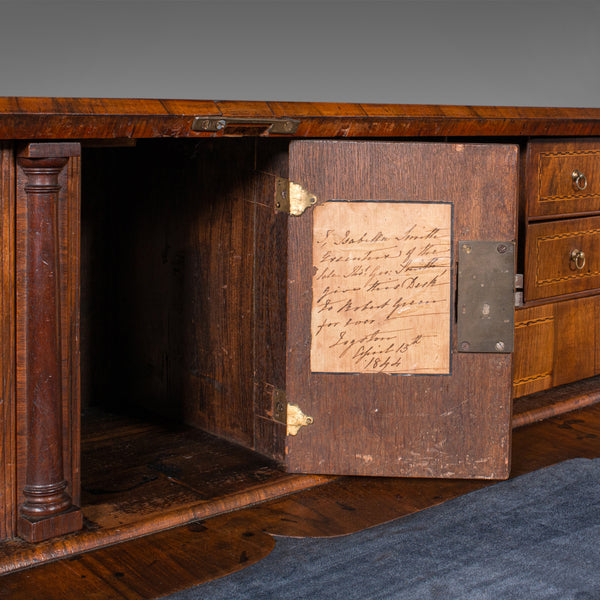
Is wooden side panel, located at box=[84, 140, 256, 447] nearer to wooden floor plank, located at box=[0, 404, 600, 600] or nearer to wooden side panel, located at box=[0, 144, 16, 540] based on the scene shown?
wooden floor plank, located at box=[0, 404, 600, 600]

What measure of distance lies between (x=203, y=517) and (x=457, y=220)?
847mm

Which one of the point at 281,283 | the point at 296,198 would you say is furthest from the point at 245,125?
the point at 281,283

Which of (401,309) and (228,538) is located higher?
(401,309)

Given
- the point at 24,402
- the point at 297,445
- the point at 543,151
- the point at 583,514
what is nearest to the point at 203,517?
the point at 297,445

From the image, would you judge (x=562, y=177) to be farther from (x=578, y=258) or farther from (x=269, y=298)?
(x=269, y=298)

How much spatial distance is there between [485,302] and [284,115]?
2.03 feet

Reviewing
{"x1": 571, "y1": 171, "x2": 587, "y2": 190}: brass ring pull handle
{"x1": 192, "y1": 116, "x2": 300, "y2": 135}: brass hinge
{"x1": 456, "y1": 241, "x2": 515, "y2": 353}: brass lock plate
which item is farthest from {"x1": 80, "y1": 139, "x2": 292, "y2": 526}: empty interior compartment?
{"x1": 571, "y1": 171, "x2": 587, "y2": 190}: brass ring pull handle

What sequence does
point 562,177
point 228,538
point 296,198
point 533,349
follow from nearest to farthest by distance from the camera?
point 228,538
point 296,198
point 562,177
point 533,349

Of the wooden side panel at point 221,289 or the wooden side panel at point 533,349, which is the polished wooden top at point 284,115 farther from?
the wooden side panel at point 533,349

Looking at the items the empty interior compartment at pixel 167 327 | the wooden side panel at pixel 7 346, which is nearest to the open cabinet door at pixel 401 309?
the empty interior compartment at pixel 167 327

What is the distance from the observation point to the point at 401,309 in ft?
7.00

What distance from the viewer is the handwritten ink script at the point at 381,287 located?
210 cm

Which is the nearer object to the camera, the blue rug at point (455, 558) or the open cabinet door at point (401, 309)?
the blue rug at point (455, 558)

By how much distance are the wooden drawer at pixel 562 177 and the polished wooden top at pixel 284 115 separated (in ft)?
0.19
